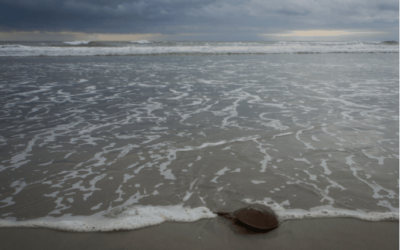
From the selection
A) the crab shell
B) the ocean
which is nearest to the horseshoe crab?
the crab shell

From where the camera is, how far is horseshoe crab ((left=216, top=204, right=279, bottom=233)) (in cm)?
200

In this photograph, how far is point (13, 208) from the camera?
2.28m

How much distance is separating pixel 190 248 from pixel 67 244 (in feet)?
2.84

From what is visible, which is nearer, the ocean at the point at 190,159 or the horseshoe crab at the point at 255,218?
the horseshoe crab at the point at 255,218

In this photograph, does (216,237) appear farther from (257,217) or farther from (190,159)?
(190,159)

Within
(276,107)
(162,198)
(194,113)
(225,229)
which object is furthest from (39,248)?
(276,107)

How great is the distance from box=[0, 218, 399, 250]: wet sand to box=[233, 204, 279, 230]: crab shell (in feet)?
0.19

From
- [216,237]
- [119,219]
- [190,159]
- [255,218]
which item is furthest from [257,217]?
[190,159]

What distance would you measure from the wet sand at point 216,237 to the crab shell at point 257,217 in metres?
0.06

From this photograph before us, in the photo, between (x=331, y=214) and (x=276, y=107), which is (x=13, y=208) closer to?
(x=331, y=214)

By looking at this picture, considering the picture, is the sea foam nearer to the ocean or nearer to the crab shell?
the ocean

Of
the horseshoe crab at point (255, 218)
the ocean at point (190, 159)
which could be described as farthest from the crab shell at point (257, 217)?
the ocean at point (190, 159)

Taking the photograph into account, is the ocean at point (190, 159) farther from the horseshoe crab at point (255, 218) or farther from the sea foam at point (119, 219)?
the horseshoe crab at point (255, 218)

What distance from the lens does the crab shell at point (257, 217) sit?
201cm
